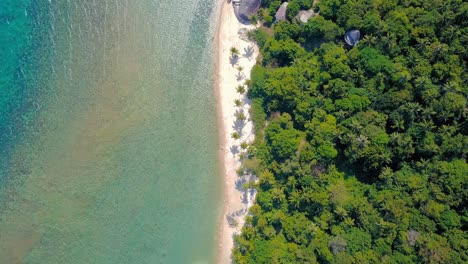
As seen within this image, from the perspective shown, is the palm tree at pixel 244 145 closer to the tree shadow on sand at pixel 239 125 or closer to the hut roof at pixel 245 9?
the tree shadow on sand at pixel 239 125

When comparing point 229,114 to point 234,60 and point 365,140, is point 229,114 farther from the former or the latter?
point 365,140

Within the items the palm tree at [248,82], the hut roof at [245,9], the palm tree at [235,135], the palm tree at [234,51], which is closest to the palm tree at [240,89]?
the palm tree at [248,82]

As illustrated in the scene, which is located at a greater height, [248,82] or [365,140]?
[365,140]

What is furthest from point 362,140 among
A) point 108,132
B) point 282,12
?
point 108,132

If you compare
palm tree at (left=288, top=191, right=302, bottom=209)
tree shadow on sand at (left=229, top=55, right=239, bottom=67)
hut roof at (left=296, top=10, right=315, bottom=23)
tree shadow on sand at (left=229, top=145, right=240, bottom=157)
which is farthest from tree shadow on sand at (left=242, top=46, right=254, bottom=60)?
palm tree at (left=288, top=191, right=302, bottom=209)

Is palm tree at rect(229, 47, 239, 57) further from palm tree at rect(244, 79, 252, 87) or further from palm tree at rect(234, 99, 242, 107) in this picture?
palm tree at rect(234, 99, 242, 107)

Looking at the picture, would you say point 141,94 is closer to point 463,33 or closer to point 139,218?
point 139,218

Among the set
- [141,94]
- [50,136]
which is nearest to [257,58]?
[141,94]
